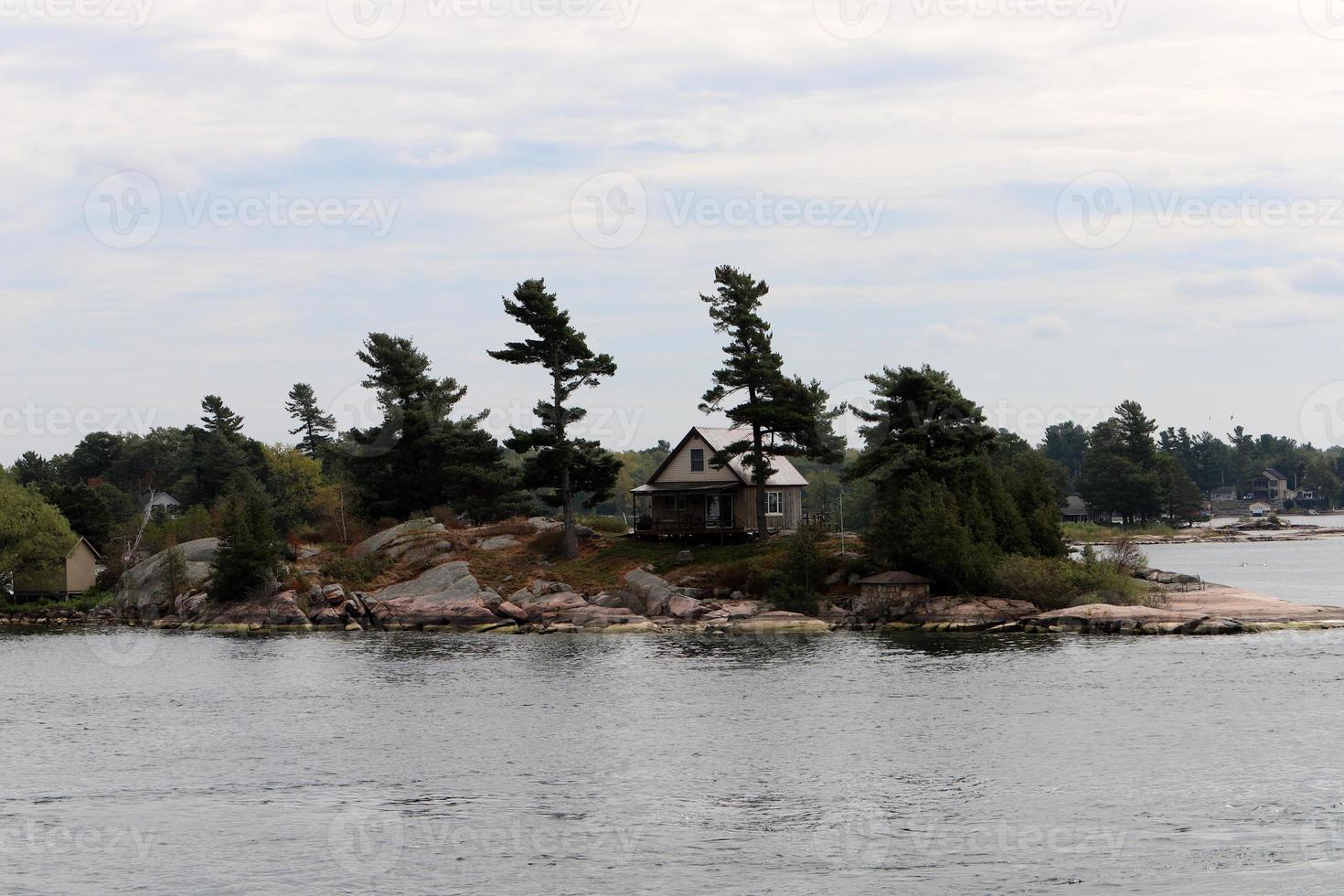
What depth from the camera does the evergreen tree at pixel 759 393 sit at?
7881 cm

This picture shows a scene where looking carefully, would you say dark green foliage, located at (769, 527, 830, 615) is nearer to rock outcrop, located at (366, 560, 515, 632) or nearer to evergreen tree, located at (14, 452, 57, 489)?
rock outcrop, located at (366, 560, 515, 632)

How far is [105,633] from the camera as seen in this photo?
79688 millimetres

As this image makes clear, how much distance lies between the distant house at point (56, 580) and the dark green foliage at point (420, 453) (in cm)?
2036

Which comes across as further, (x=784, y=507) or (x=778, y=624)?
(x=784, y=507)

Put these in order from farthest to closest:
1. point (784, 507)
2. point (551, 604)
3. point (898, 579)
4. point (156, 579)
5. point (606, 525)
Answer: point (606, 525)
point (156, 579)
point (784, 507)
point (551, 604)
point (898, 579)

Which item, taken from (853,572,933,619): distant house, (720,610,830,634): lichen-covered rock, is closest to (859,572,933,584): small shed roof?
(853,572,933,619): distant house

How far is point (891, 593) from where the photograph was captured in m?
70.9

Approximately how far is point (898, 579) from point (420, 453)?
4134 cm

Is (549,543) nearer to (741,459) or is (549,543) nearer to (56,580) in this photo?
(741,459)

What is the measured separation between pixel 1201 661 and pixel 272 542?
5385cm

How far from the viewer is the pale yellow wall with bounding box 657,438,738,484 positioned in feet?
281

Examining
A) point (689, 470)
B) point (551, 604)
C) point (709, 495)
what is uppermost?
point (689, 470)

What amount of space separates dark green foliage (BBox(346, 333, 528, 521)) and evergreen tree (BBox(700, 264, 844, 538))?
19841 millimetres

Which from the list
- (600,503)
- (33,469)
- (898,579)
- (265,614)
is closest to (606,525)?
(600,503)
